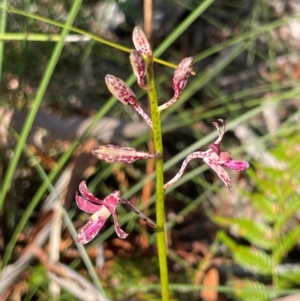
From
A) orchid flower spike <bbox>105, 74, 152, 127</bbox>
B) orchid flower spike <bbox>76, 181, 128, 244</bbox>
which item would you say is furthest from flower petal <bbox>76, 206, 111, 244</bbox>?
orchid flower spike <bbox>105, 74, 152, 127</bbox>

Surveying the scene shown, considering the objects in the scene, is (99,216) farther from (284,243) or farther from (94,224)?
(284,243)

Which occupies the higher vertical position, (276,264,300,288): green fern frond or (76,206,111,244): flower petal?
(76,206,111,244): flower petal

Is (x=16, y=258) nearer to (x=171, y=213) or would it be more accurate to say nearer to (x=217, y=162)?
(x=171, y=213)

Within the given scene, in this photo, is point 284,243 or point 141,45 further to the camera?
point 284,243

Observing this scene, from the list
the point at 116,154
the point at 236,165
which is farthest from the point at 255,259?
the point at 116,154

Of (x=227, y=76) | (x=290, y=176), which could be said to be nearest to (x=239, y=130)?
(x=227, y=76)

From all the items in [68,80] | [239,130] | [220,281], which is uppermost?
[68,80]

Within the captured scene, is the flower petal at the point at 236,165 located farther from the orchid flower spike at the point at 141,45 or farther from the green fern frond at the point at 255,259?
the green fern frond at the point at 255,259

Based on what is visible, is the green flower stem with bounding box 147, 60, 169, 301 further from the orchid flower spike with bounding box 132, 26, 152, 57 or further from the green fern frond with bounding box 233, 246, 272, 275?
the green fern frond with bounding box 233, 246, 272, 275
